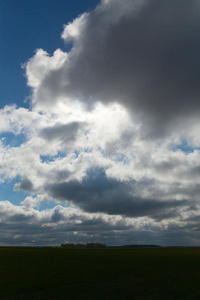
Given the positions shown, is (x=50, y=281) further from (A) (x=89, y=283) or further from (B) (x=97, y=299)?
(B) (x=97, y=299)

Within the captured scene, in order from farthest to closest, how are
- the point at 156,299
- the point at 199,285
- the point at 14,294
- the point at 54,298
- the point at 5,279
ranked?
1. the point at 5,279
2. the point at 199,285
3. the point at 14,294
4. the point at 54,298
5. the point at 156,299

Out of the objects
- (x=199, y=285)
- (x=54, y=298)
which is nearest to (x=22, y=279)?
(x=54, y=298)

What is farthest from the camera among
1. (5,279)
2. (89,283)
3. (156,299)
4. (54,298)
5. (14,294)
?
(5,279)

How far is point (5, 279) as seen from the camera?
3969 cm

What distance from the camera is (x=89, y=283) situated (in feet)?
121

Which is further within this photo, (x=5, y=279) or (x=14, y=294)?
(x=5, y=279)

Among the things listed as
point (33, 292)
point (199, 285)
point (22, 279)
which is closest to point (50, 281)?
point (22, 279)

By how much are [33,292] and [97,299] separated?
9.09 meters

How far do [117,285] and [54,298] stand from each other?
1027 cm

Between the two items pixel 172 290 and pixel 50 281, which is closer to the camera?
pixel 172 290

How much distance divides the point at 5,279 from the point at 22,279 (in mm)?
2523

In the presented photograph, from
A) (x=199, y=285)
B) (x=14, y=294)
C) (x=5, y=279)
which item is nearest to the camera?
(x=14, y=294)

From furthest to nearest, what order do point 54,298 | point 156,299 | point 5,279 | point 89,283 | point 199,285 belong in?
point 5,279 < point 89,283 < point 199,285 < point 54,298 < point 156,299

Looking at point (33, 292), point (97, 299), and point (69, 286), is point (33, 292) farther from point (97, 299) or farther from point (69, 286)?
point (97, 299)
